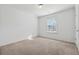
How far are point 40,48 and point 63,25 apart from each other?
0.54 metres

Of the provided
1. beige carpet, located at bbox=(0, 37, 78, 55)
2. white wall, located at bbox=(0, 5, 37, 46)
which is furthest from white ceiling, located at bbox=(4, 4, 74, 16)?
beige carpet, located at bbox=(0, 37, 78, 55)

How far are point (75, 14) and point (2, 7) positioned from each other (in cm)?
115

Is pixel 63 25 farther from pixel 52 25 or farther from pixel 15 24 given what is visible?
pixel 15 24

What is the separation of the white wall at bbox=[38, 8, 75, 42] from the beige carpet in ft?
0.35

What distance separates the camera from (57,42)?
1387mm

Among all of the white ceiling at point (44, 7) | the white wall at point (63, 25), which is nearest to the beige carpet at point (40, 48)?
the white wall at point (63, 25)

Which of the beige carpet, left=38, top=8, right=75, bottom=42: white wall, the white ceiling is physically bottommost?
the beige carpet

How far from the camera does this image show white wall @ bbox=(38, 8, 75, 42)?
1330 millimetres

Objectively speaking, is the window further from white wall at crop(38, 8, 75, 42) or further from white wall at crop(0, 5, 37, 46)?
white wall at crop(0, 5, 37, 46)

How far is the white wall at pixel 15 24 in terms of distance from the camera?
1.31 metres

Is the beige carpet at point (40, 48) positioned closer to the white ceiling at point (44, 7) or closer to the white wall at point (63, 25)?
the white wall at point (63, 25)

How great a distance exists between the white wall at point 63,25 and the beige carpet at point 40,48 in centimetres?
11

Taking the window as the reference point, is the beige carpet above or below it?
below

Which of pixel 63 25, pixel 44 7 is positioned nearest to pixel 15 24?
pixel 44 7
